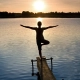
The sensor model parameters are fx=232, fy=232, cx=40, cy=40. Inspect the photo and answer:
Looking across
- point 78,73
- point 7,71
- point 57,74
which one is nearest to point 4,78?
point 7,71

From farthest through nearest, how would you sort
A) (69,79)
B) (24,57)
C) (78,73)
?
(24,57) < (78,73) < (69,79)

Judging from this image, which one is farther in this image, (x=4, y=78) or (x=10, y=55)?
(x=10, y=55)

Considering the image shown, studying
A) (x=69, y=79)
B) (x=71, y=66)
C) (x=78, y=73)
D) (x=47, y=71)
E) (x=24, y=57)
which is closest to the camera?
(x=47, y=71)

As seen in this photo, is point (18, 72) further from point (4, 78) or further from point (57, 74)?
point (57, 74)

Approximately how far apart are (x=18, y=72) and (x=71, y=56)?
13.9 meters

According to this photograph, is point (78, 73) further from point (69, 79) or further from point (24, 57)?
point (24, 57)

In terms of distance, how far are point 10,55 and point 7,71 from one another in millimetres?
11463

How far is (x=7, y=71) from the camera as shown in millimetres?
33531

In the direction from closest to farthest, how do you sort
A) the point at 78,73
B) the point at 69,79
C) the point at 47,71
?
the point at 47,71
the point at 69,79
the point at 78,73

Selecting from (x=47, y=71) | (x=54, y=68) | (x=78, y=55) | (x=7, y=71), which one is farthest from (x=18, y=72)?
(x=78, y=55)

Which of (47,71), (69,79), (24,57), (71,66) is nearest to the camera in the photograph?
(47,71)

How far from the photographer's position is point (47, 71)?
22.2m

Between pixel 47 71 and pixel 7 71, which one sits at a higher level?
pixel 47 71

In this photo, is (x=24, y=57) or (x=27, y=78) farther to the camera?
(x=24, y=57)
